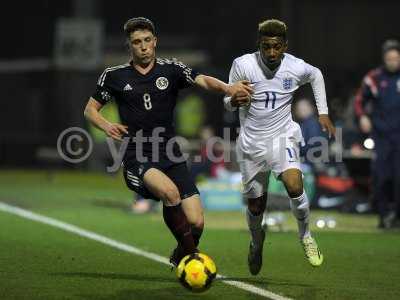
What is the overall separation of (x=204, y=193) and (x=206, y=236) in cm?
441

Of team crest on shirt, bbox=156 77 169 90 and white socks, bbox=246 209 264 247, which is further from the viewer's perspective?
white socks, bbox=246 209 264 247

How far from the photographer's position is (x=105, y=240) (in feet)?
47.3

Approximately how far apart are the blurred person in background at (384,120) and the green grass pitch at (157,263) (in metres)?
0.61

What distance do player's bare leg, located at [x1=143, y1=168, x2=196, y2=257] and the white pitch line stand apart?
669 mm

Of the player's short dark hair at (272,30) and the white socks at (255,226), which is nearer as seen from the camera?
the player's short dark hair at (272,30)

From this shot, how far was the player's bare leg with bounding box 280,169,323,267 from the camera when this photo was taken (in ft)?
36.3

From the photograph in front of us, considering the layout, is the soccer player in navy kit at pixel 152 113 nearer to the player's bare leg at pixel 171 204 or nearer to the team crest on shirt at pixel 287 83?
the player's bare leg at pixel 171 204

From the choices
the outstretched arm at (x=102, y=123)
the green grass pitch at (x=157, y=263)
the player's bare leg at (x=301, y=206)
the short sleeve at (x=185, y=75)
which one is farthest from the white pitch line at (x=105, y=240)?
the short sleeve at (x=185, y=75)

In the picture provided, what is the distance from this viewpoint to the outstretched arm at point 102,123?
10.1 m

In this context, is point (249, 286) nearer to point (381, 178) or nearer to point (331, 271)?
point (331, 271)

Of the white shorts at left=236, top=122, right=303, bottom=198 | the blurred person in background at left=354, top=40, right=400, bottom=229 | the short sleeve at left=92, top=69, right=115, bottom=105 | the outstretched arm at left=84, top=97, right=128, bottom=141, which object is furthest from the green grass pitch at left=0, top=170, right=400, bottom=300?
the short sleeve at left=92, top=69, right=115, bottom=105

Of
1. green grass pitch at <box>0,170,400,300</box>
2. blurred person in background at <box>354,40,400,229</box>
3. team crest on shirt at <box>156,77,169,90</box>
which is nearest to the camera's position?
green grass pitch at <box>0,170,400,300</box>

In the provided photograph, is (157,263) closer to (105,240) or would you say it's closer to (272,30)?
(105,240)

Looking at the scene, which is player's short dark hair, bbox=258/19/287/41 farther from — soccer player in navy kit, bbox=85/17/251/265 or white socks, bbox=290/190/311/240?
white socks, bbox=290/190/311/240
